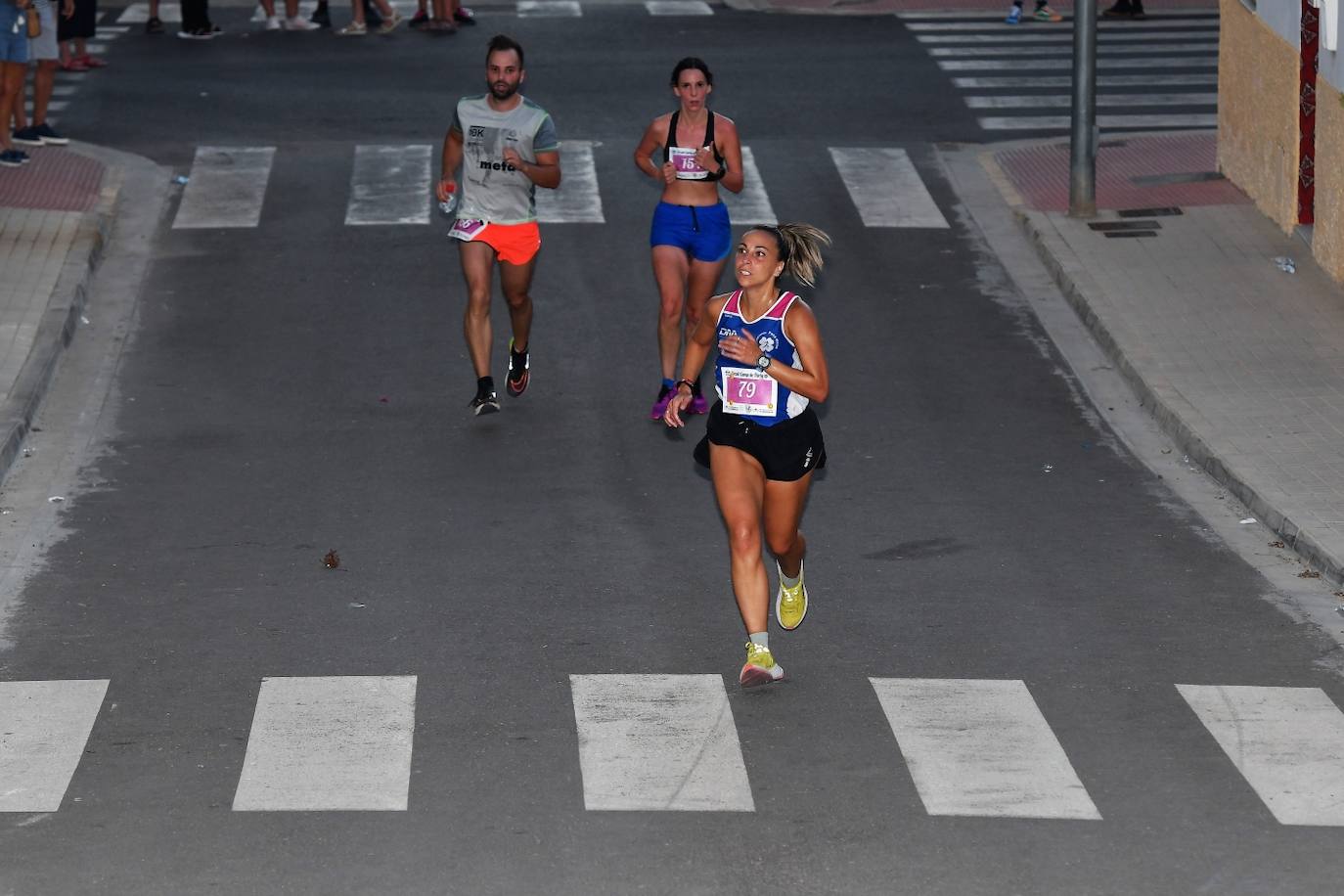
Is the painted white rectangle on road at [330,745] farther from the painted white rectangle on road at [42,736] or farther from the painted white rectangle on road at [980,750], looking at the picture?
the painted white rectangle on road at [980,750]

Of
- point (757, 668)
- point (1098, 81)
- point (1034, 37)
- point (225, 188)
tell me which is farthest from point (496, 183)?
point (1034, 37)

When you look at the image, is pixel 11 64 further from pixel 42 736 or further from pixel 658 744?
pixel 658 744

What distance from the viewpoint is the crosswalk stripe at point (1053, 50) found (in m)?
27.2

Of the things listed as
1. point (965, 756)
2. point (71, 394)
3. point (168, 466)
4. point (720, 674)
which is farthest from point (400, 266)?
point (965, 756)

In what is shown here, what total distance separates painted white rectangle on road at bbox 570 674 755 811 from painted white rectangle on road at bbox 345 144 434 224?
10.9 m

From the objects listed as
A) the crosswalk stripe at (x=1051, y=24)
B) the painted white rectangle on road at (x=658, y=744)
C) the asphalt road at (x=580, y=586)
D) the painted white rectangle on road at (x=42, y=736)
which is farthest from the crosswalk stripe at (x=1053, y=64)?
the painted white rectangle on road at (x=42, y=736)

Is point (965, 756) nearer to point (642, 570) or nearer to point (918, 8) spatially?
point (642, 570)

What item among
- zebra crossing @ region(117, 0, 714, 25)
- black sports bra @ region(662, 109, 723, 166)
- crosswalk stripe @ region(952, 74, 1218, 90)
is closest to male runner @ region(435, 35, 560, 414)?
black sports bra @ region(662, 109, 723, 166)

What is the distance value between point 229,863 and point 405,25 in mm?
22951

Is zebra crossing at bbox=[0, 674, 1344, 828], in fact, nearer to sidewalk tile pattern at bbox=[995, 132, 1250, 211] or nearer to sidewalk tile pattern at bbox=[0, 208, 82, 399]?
sidewalk tile pattern at bbox=[0, 208, 82, 399]

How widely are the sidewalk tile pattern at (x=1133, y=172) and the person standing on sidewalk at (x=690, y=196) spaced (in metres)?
6.82

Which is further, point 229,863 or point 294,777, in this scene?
point 294,777

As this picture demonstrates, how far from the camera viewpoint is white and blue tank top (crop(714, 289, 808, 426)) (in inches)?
367

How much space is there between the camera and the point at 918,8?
30.8 meters
